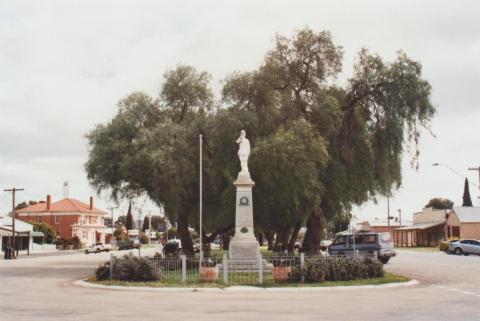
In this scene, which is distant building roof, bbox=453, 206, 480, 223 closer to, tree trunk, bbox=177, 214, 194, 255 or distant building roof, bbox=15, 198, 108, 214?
tree trunk, bbox=177, 214, 194, 255

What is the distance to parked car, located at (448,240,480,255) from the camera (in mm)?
50497

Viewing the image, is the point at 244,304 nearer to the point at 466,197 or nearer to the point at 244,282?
the point at 244,282

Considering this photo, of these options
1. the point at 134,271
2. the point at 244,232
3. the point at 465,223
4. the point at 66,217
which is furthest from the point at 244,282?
the point at 66,217

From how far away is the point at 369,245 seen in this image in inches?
1447

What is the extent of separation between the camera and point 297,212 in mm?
31688

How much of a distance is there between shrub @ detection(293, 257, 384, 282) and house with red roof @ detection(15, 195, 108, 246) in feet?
268

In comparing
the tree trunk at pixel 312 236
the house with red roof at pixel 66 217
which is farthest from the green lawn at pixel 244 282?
the house with red roof at pixel 66 217

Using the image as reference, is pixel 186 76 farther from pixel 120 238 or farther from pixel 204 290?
pixel 120 238

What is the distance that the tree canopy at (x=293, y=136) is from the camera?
3247 cm

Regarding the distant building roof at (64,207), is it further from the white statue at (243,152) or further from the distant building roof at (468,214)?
the white statue at (243,152)

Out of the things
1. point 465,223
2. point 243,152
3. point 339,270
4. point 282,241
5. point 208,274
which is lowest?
point 208,274

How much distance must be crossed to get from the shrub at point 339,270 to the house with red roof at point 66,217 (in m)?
81.8

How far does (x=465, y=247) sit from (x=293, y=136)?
27789 mm

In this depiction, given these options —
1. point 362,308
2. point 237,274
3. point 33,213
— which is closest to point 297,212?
point 237,274
